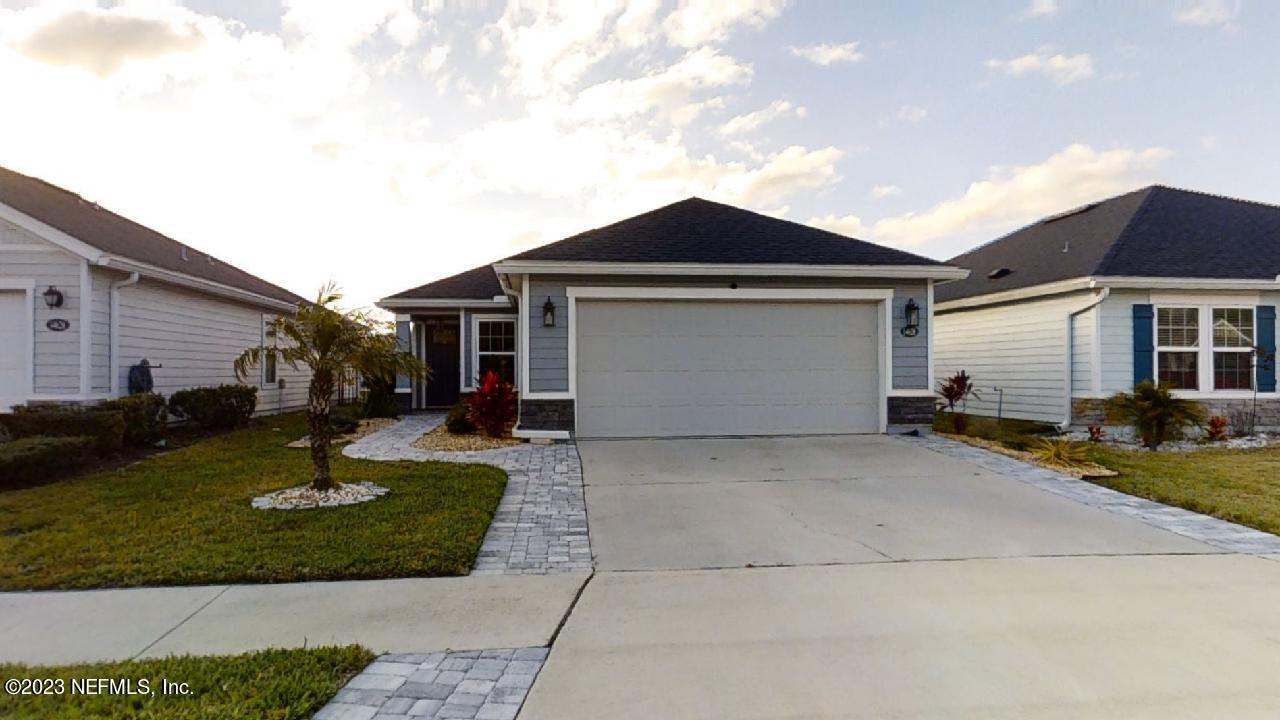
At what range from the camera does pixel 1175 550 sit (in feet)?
15.3

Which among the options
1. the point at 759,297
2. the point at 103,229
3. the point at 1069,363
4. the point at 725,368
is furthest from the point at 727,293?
the point at 103,229

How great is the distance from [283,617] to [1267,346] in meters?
15.5

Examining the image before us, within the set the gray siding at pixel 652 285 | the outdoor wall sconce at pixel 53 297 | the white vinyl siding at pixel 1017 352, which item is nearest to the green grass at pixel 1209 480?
the white vinyl siding at pixel 1017 352

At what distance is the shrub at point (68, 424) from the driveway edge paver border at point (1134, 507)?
36.8 ft

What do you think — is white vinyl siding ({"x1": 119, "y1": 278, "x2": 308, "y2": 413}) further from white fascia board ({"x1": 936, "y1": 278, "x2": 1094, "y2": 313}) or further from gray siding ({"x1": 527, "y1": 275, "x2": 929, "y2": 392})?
white fascia board ({"x1": 936, "y1": 278, "x2": 1094, "y2": 313})

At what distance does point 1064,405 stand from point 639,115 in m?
9.70

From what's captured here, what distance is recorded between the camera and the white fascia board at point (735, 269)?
9.40 m

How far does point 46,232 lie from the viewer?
8.80m

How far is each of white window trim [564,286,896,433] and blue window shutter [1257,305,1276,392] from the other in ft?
23.6

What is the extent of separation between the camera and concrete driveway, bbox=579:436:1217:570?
183 inches

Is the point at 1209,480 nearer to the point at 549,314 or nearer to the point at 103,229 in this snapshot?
the point at 549,314

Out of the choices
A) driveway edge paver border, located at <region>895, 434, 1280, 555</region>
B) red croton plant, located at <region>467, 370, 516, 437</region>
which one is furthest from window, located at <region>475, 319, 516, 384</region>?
driveway edge paver border, located at <region>895, 434, 1280, 555</region>

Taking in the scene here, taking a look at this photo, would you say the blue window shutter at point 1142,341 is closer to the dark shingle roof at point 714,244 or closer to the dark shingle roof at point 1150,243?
the dark shingle roof at point 1150,243

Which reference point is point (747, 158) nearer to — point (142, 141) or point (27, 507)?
point (142, 141)
